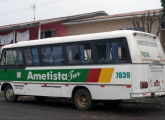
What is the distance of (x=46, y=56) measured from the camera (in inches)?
555

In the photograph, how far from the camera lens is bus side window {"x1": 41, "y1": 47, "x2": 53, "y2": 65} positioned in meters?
13.9

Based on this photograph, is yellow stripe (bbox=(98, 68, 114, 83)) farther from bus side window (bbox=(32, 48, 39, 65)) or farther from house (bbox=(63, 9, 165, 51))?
house (bbox=(63, 9, 165, 51))

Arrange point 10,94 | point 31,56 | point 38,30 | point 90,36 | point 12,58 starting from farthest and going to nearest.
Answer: point 38,30 < point 10,94 < point 12,58 < point 31,56 < point 90,36

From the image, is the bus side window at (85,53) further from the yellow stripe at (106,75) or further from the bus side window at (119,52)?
the bus side window at (119,52)

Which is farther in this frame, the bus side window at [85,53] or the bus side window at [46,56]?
the bus side window at [46,56]

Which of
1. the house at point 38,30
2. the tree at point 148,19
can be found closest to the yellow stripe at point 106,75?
the tree at point 148,19

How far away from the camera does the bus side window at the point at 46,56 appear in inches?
549

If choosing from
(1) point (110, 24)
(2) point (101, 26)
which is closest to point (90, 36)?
(1) point (110, 24)

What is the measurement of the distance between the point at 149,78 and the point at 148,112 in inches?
55.8

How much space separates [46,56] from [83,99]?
263cm

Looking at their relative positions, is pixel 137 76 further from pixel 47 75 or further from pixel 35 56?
pixel 35 56

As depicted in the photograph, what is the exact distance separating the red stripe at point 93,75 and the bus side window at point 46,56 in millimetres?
2199

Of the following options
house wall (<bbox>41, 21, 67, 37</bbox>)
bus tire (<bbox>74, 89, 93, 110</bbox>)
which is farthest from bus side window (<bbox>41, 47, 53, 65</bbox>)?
house wall (<bbox>41, 21, 67, 37</bbox>)

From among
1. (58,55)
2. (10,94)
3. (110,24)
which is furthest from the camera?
(110,24)
